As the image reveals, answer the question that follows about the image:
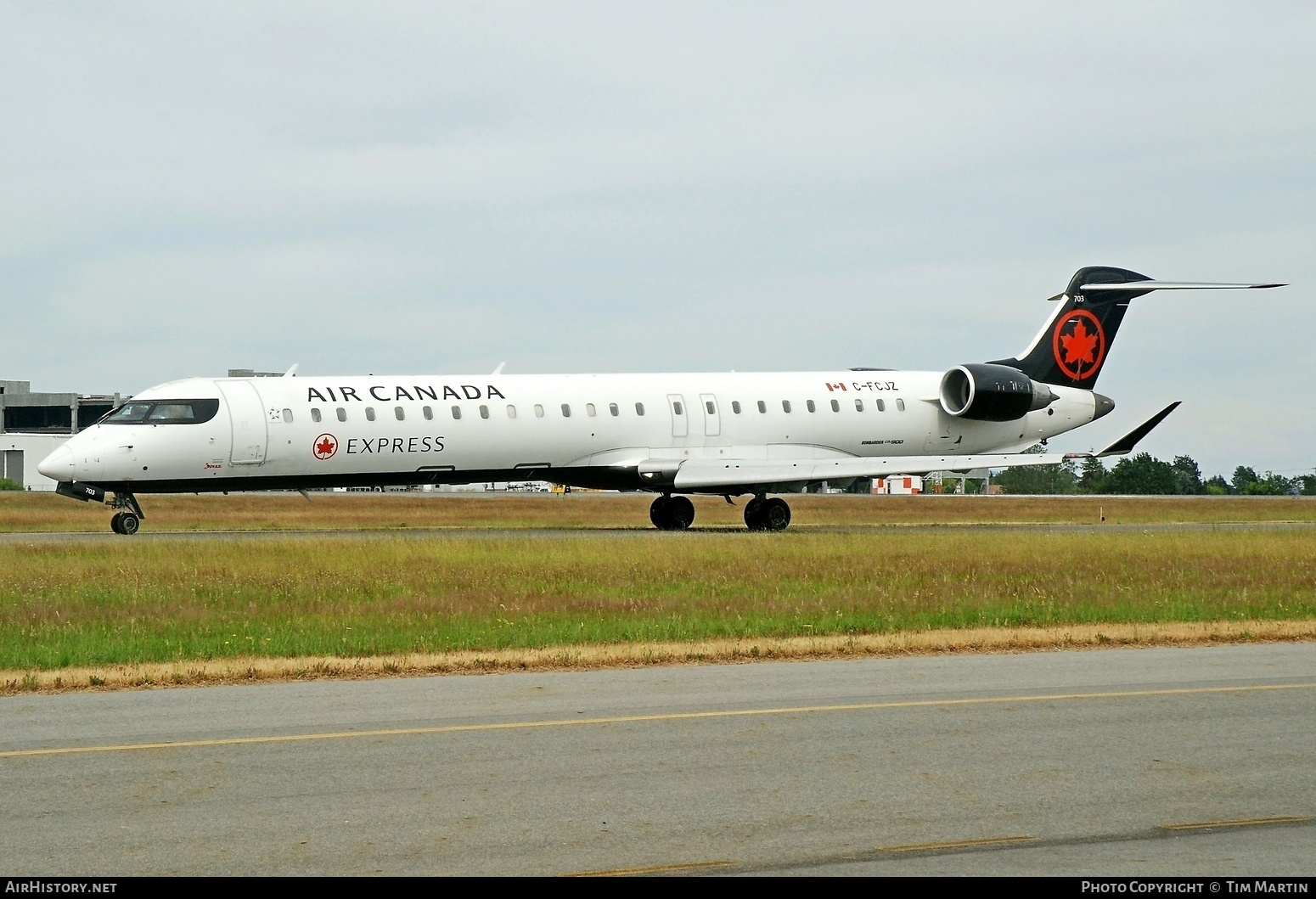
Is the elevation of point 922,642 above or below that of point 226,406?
below

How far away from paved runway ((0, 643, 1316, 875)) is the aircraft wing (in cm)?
2003

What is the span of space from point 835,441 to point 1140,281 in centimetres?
1040

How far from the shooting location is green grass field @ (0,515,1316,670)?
14.8 meters

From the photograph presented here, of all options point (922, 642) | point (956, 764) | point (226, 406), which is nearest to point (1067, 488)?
point (226, 406)

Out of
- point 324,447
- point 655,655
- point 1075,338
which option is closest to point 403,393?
point 324,447

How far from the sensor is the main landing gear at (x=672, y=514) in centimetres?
3509

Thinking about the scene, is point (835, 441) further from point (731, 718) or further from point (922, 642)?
point (731, 718)

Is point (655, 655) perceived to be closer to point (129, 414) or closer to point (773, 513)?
point (129, 414)

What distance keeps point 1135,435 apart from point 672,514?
36.7 ft

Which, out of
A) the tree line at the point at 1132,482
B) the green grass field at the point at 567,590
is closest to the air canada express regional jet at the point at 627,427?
the green grass field at the point at 567,590

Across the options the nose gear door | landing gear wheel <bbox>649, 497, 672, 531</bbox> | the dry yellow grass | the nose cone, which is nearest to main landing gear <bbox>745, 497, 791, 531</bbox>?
landing gear wheel <bbox>649, 497, 672, 531</bbox>

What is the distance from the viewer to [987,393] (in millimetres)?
35625

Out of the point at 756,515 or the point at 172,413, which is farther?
the point at 756,515

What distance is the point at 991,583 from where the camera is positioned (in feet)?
66.4
